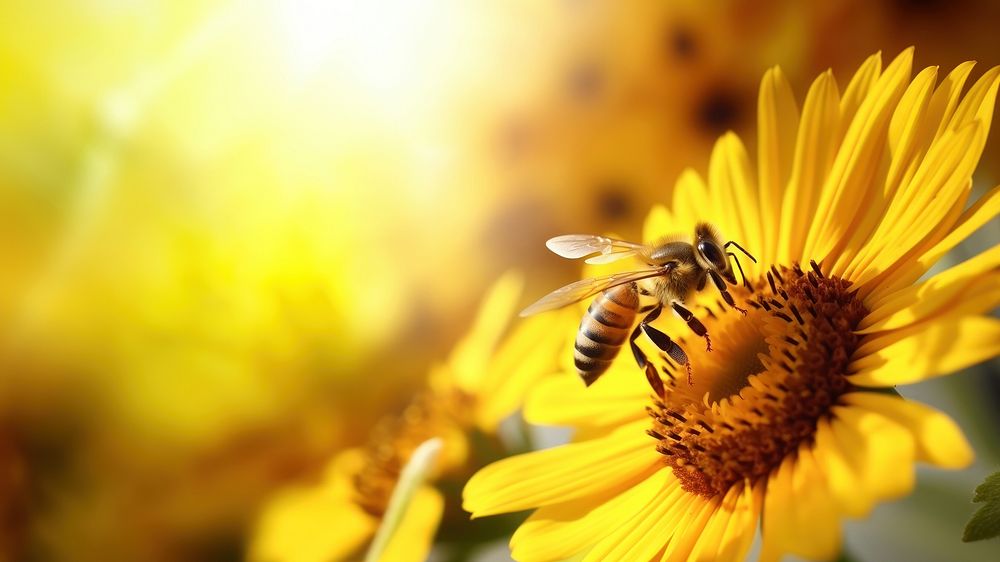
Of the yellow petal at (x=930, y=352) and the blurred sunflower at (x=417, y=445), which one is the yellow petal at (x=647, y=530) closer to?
the yellow petal at (x=930, y=352)

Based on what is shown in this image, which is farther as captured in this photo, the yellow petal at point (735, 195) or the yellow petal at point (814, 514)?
the yellow petal at point (735, 195)

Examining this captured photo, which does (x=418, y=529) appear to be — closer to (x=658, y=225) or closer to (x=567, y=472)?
(x=567, y=472)

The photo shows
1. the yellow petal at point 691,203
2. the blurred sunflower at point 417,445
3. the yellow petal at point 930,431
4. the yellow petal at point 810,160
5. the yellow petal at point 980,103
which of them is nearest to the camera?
the yellow petal at point 930,431

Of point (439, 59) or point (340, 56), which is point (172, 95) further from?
point (439, 59)

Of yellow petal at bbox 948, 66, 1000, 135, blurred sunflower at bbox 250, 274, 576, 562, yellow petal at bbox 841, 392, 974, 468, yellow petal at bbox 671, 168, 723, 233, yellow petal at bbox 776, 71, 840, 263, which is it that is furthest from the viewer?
blurred sunflower at bbox 250, 274, 576, 562

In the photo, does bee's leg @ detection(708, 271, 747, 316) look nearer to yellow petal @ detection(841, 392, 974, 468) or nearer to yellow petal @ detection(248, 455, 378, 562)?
yellow petal @ detection(841, 392, 974, 468)

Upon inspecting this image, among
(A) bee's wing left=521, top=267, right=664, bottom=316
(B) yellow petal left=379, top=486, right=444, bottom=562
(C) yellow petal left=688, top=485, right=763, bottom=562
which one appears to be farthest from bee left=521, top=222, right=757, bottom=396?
(B) yellow petal left=379, top=486, right=444, bottom=562

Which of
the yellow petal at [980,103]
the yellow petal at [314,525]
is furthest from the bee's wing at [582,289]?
the yellow petal at [314,525]
